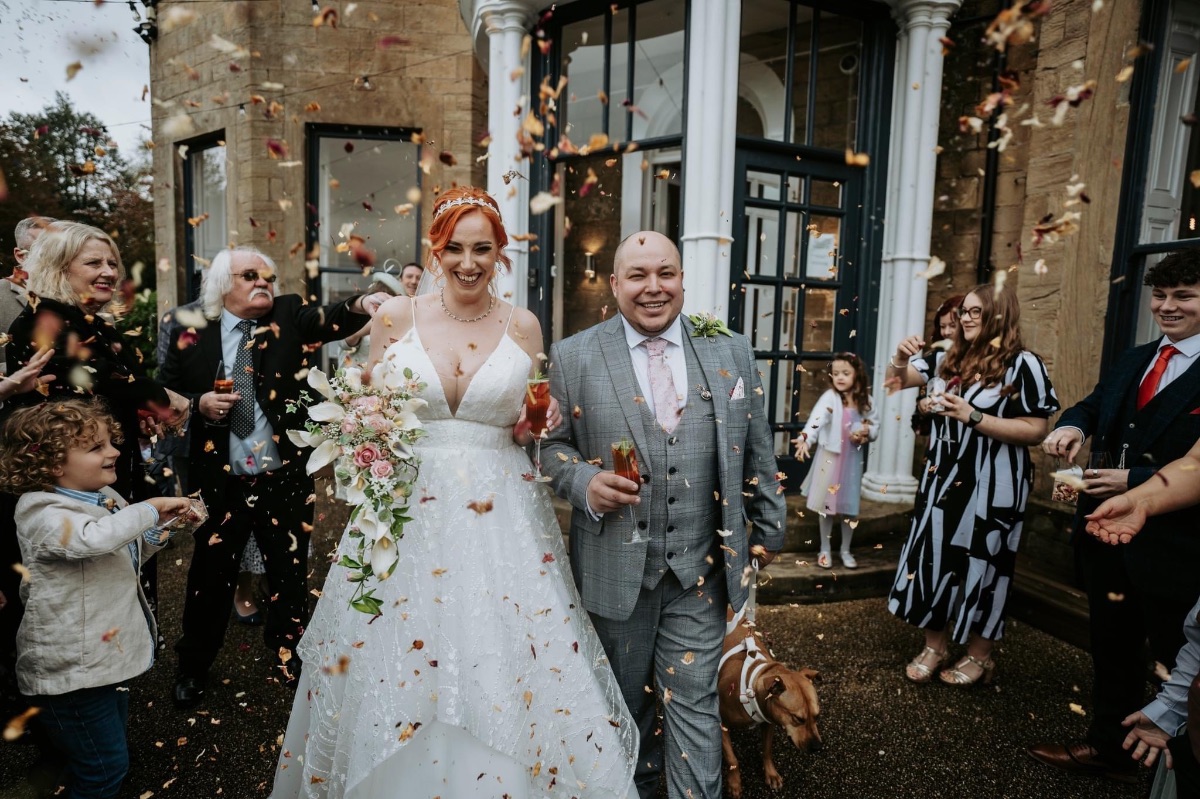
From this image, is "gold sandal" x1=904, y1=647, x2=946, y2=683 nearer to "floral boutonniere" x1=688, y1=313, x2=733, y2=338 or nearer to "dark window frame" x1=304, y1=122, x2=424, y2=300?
"floral boutonniere" x1=688, y1=313, x2=733, y2=338

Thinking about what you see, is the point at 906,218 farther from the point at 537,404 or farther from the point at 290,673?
the point at 290,673

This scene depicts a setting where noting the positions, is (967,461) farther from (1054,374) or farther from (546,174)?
(546,174)

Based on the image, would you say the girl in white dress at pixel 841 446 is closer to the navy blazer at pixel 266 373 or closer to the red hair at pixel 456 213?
the red hair at pixel 456 213

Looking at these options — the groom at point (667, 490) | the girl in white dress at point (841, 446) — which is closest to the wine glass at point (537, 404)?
the groom at point (667, 490)

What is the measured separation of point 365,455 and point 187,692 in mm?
2066

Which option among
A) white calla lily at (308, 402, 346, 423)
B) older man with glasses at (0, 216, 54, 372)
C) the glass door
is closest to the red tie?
the glass door

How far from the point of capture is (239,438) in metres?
3.38

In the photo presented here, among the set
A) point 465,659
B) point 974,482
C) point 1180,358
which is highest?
point 1180,358

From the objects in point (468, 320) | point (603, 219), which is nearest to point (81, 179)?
point (603, 219)

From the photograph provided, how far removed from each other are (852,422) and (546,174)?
3.24 metres

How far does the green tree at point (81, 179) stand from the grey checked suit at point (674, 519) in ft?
36.6

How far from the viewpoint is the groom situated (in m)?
2.39

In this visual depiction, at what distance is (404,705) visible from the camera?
2172 millimetres

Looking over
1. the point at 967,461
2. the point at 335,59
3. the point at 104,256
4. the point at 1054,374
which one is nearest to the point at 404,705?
the point at 104,256
